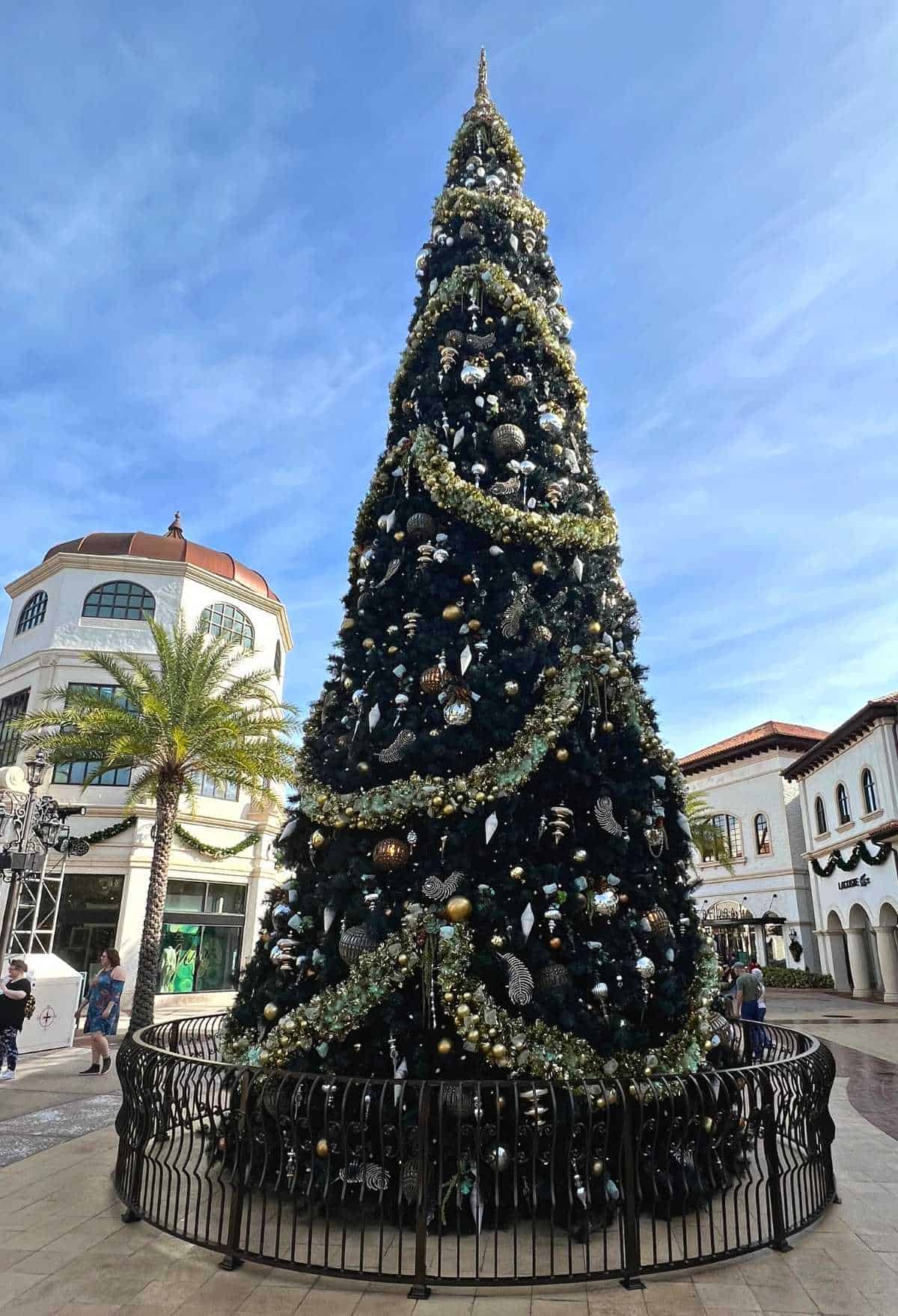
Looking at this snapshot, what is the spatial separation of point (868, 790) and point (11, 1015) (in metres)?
25.8

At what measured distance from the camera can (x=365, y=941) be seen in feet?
17.5

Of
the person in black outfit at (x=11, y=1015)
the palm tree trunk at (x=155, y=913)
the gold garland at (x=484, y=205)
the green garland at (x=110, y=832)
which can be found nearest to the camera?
the gold garland at (x=484, y=205)

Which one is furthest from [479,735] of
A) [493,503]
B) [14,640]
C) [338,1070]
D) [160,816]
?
[14,640]

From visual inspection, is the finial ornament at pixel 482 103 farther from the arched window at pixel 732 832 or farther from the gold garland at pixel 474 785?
the arched window at pixel 732 832

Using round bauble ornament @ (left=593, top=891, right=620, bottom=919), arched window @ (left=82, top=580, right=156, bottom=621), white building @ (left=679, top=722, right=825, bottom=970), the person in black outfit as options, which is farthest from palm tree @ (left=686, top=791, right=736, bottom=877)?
round bauble ornament @ (left=593, top=891, right=620, bottom=919)

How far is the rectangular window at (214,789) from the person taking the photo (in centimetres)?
2522

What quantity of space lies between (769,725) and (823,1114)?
3386 centimetres

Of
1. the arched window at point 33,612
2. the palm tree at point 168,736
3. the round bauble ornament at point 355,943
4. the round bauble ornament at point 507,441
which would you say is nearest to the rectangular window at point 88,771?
Result: the arched window at point 33,612

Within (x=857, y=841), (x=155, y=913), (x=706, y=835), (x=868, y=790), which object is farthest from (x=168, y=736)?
(x=868, y=790)

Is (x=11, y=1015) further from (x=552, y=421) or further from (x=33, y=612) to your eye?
(x=33, y=612)

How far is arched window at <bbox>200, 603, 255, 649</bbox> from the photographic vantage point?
27.3 metres

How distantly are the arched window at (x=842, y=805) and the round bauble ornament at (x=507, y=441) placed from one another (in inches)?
1042

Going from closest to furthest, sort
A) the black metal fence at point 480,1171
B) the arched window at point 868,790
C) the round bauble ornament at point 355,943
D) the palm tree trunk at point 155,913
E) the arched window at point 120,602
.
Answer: the black metal fence at point 480,1171
the round bauble ornament at point 355,943
the palm tree trunk at point 155,913
the arched window at point 120,602
the arched window at point 868,790

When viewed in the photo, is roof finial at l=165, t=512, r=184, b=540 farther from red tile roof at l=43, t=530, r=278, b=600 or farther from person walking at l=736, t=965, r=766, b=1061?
person walking at l=736, t=965, r=766, b=1061
